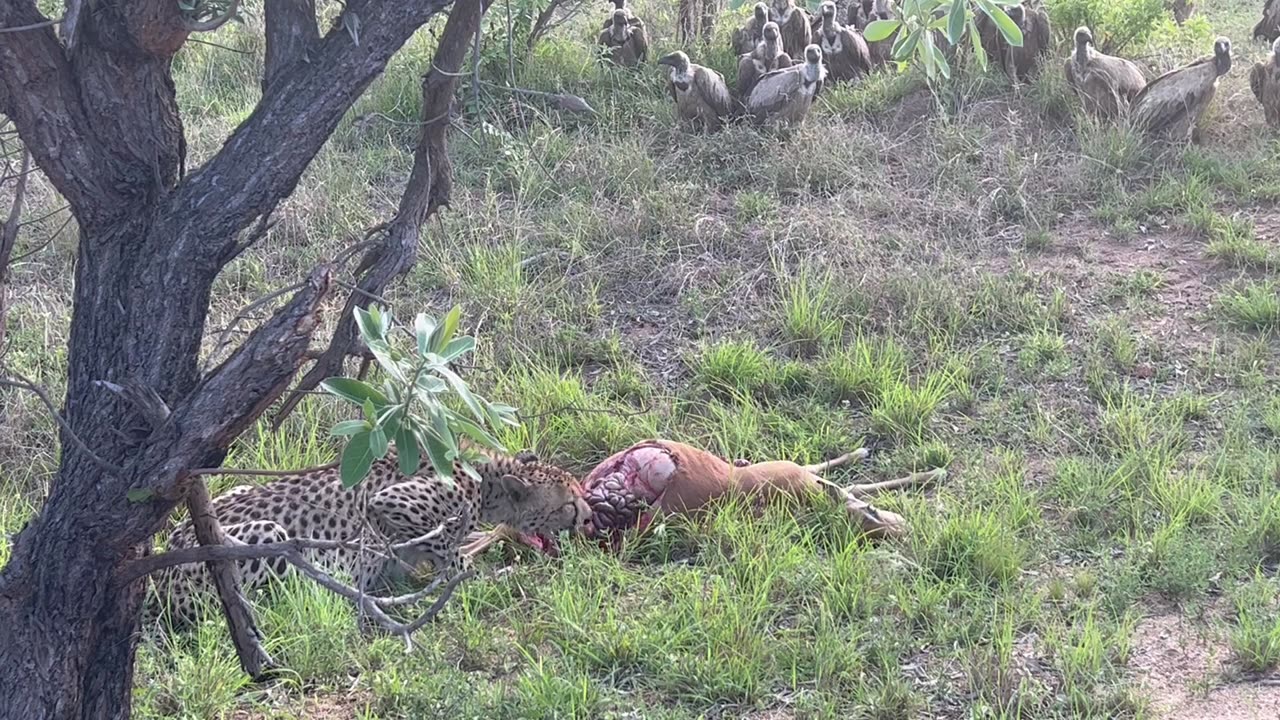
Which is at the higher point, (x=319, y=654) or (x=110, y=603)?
(x=110, y=603)

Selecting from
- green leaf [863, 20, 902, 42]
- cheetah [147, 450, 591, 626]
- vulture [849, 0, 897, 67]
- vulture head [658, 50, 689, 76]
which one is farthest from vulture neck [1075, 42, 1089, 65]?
green leaf [863, 20, 902, 42]

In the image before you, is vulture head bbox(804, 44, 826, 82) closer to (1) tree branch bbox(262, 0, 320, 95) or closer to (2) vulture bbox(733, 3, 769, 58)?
(2) vulture bbox(733, 3, 769, 58)

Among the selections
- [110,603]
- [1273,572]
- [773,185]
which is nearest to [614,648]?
[110,603]

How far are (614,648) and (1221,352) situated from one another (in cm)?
360

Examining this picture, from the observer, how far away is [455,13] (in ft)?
11.5

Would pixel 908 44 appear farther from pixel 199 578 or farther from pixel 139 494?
pixel 199 578

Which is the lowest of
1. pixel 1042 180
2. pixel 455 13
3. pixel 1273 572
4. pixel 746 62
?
pixel 1273 572

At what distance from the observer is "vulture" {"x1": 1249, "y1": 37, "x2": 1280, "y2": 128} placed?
8.41m

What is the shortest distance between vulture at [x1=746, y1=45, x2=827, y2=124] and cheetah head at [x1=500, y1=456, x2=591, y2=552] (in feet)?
14.0

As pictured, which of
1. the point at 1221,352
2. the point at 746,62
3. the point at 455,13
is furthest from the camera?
the point at 746,62

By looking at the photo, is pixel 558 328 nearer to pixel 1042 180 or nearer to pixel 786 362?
pixel 786 362

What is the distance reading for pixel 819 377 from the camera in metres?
6.26

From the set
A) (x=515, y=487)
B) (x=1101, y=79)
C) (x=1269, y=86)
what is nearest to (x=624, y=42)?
(x=1101, y=79)

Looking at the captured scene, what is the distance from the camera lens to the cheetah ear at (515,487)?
5.14 m
